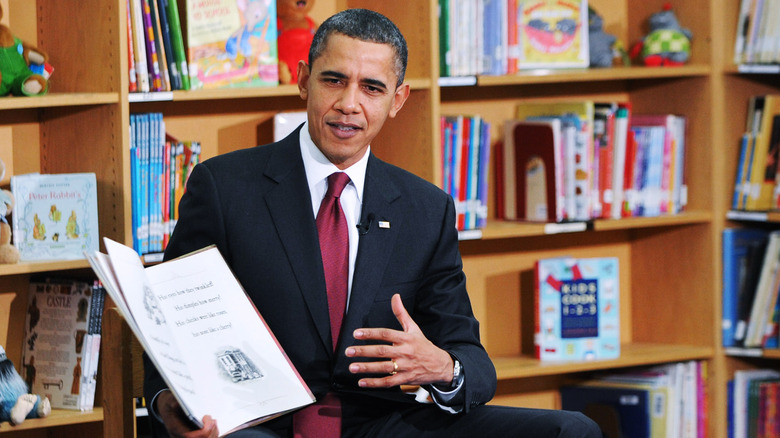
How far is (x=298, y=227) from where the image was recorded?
197 cm

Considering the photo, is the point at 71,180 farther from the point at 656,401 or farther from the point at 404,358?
the point at 656,401

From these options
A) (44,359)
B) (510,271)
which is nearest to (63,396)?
(44,359)

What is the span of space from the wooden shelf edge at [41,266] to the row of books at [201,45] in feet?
1.61

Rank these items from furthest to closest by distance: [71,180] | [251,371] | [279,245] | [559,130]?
[559,130] < [71,180] < [279,245] < [251,371]

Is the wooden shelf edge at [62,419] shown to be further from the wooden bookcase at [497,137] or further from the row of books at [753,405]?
the row of books at [753,405]

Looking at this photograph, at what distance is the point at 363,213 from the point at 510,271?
5.15 ft

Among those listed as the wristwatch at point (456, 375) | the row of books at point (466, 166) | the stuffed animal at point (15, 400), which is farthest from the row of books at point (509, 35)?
the stuffed animal at point (15, 400)

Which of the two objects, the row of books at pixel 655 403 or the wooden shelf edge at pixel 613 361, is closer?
the wooden shelf edge at pixel 613 361

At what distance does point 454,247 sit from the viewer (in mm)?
2117

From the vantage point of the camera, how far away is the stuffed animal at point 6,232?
260 cm

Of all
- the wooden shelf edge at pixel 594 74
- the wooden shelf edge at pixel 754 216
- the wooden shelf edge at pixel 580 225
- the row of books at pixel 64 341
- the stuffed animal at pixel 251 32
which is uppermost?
the stuffed animal at pixel 251 32

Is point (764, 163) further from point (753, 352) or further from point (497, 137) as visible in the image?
point (497, 137)

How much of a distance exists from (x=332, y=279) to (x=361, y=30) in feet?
1.61

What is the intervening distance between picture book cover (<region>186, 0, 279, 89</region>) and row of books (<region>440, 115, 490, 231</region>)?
56 cm
